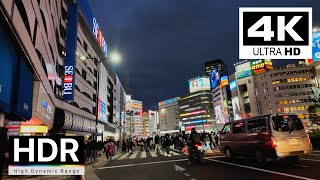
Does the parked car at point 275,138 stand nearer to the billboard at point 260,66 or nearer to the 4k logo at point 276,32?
the 4k logo at point 276,32

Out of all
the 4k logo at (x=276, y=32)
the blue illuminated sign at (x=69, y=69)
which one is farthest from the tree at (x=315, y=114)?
the 4k logo at (x=276, y=32)

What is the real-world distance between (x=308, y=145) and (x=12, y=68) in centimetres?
1191

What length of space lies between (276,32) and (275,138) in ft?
24.1

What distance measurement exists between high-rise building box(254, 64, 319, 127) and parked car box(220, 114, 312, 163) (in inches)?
4272

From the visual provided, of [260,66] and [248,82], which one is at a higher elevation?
[260,66]

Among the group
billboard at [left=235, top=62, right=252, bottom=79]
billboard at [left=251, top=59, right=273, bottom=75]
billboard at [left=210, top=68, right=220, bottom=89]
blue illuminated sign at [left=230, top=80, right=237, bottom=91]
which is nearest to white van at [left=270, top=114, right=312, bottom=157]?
billboard at [left=210, top=68, right=220, bottom=89]

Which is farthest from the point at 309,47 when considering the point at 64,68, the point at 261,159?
the point at 64,68

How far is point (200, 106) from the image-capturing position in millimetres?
186250

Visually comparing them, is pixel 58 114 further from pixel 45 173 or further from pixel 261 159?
pixel 45 173

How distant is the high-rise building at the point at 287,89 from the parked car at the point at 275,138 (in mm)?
108506

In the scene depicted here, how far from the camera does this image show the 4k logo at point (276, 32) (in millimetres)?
4527

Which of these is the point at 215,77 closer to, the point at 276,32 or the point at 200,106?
the point at 200,106

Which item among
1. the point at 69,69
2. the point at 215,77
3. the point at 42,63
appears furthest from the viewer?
the point at 215,77

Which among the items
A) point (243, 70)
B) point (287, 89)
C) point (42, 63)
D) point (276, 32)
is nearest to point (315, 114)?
point (42, 63)
